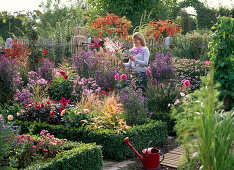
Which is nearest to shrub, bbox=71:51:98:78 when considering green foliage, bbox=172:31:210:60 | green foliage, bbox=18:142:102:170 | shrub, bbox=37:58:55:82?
shrub, bbox=37:58:55:82

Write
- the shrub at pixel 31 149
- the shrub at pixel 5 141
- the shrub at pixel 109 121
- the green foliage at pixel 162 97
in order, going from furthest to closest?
the green foliage at pixel 162 97
the shrub at pixel 109 121
the shrub at pixel 31 149
the shrub at pixel 5 141

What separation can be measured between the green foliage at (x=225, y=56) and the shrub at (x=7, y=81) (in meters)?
5.16

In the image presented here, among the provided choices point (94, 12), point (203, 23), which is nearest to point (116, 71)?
point (94, 12)

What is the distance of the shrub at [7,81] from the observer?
7.57 m

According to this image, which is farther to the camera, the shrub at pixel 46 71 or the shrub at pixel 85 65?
the shrub at pixel 46 71

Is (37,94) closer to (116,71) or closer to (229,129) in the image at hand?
(116,71)

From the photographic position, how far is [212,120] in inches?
110

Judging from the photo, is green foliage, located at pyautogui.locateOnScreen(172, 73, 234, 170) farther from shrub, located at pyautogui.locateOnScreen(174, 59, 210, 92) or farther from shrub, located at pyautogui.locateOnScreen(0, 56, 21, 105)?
shrub, located at pyautogui.locateOnScreen(174, 59, 210, 92)

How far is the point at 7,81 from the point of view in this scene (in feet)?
25.1

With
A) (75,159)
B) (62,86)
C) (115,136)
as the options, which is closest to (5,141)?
(75,159)

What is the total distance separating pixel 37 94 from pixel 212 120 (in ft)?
16.8

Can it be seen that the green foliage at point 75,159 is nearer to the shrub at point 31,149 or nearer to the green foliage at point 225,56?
the shrub at point 31,149

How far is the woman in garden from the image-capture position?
7.42 meters

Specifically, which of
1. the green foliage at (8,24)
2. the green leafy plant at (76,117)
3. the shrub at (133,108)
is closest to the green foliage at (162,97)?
the shrub at (133,108)
